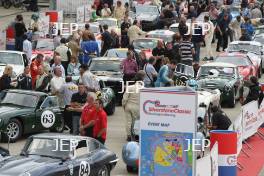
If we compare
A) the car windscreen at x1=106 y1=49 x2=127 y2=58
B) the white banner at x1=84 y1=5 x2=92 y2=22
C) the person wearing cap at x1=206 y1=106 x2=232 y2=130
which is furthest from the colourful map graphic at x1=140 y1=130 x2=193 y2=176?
the white banner at x1=84 y1=5 x2=92 y2=22

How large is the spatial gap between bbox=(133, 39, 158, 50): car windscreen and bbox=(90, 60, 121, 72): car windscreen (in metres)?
6.29

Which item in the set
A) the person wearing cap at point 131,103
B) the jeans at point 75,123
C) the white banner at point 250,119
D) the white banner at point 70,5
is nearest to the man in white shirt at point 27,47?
the white banner at point 250,119

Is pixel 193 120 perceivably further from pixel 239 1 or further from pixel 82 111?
pixel 239 1

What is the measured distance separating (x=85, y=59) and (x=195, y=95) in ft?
53.6

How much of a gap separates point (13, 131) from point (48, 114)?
1210 mm

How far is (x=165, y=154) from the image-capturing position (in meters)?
17.8

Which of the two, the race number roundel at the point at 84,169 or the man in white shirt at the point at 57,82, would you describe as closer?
the race number roundel at the point at 84,169

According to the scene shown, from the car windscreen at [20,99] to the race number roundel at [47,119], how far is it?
0.36 metres

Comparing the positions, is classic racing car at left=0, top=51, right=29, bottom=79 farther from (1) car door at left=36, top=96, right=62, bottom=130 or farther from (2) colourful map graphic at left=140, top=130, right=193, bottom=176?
(2) colourful map graphic at left=140, top=130, right=193, bottom=176

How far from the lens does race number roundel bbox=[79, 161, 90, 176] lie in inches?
752

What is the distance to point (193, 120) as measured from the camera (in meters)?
17.4

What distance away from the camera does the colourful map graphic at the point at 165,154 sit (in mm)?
17641

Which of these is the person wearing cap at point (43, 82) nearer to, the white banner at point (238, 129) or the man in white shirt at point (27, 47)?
the white banner at point (238, 129)

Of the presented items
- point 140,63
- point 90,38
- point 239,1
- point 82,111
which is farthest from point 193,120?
point 239,1
